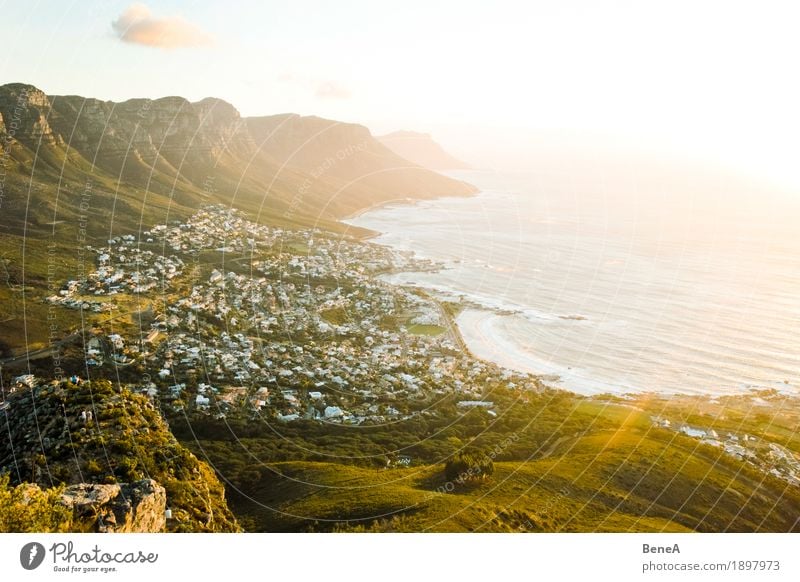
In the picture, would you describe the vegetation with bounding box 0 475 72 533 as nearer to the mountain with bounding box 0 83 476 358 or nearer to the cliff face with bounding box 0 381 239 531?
the cliff face with bounding box 0 381 239 531

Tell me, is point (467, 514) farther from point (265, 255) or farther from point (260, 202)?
point (260, 202)

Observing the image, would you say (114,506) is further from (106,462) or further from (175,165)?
(175,165)

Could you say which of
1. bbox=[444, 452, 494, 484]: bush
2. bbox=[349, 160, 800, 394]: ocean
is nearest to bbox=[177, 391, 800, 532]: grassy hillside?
bbox=[444, 452, 494, 484]: bush

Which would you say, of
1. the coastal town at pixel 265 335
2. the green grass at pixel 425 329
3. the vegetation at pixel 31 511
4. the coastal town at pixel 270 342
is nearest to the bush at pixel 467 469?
the coastal town at pixel 270 342

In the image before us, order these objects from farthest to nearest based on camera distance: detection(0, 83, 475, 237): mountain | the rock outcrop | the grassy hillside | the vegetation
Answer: detection(0, 83, 475, 237): mountain < the grassy hillside < the rock outcrop < the vegetation

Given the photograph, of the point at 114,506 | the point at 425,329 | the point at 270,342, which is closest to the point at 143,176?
the point at 270,342
